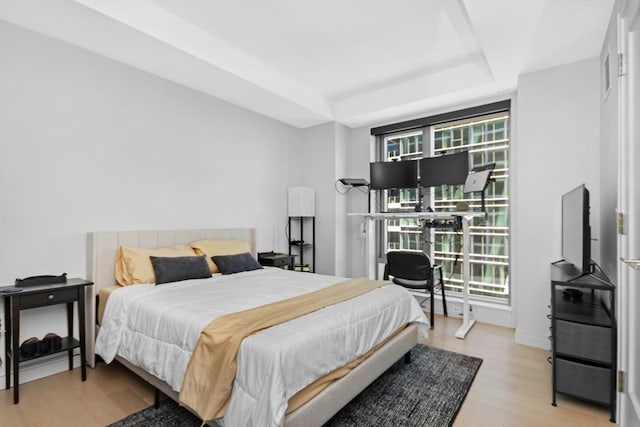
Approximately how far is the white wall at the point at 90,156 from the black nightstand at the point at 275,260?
53cm

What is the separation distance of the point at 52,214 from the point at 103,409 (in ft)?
4.99

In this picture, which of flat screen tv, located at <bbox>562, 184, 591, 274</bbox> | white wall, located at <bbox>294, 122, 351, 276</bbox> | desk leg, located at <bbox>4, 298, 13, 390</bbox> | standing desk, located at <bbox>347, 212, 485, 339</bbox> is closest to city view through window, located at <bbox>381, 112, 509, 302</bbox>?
standing desk, located at <bbox>347, 212, 485, 339</bbox>

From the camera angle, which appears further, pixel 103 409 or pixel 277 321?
pixel 103 409

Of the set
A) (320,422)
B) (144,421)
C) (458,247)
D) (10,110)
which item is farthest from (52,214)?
(458,247)

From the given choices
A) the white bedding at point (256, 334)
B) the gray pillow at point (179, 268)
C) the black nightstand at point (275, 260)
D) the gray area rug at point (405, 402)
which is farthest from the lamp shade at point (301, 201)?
the gray area rug at point (405, 402)

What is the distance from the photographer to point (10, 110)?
2342 millimetres

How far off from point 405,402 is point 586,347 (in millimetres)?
1179

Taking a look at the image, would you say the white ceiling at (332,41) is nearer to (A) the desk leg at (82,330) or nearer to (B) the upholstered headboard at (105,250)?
(B) the upholstered headboard at (105,250)

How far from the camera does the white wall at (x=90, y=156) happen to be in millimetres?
2367

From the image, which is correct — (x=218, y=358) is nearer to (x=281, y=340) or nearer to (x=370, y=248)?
(x=281, y=340)

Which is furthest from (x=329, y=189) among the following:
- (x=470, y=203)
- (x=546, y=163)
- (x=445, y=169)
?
(x=546, y=163)

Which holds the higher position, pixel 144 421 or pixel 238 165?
pixel 238 165

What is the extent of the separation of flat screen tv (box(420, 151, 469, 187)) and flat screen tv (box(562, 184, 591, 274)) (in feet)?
3.94

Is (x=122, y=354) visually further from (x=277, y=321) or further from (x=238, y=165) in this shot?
(x=238, y=165)
